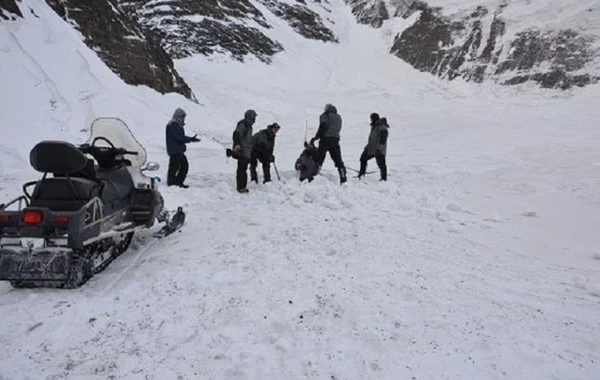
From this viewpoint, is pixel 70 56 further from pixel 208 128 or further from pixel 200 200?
pixel 200 200

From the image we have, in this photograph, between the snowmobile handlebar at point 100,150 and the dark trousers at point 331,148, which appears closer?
the snowmobile handlebar at point 100,150

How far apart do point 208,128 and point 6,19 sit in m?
7.32

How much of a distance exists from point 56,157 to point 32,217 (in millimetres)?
629

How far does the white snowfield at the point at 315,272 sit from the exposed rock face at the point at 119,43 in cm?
257

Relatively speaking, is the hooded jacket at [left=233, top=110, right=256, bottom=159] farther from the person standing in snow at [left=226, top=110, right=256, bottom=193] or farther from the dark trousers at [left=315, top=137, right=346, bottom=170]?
the dark trousers at [left=315, top=137, right=346, bottom=170]

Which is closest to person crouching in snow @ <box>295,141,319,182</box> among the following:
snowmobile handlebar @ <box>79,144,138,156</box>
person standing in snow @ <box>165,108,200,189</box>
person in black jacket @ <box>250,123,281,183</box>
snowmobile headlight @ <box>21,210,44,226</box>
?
person in black jacket @ <box>250,123,281,183</box>

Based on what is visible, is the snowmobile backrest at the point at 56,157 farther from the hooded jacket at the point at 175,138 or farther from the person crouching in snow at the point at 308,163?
the person crouching in snow at the point at 308,163

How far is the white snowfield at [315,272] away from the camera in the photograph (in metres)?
3.73

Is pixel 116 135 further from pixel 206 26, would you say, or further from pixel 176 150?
pixel 206 26

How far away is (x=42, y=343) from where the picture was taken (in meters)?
3.84

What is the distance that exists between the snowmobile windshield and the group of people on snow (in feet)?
8.64

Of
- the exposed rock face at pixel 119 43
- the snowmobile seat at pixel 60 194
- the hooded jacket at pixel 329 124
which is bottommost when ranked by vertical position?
the snowmobile seat at pixel 60 194

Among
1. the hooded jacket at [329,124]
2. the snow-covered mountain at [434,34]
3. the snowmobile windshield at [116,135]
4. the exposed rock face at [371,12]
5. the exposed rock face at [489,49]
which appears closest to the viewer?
the snowmobile windshield at [116,135]

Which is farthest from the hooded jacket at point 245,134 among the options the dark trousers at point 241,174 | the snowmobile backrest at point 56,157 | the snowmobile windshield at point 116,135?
the snowmobile backrest at point 56,157
